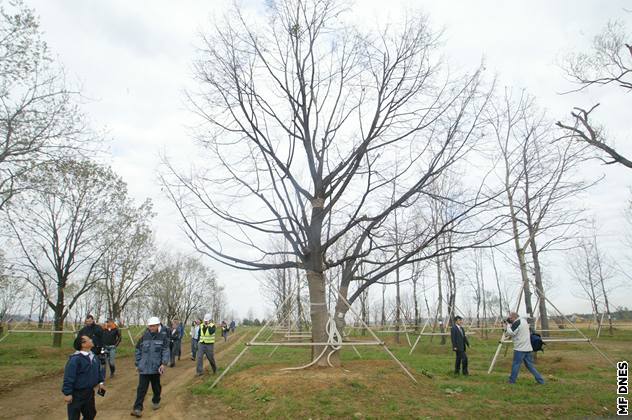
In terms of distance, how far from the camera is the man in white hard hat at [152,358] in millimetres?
8508

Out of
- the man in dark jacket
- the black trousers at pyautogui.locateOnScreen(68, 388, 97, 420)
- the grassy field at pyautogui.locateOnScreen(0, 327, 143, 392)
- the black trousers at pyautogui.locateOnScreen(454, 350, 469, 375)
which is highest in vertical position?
the man in dark jacket

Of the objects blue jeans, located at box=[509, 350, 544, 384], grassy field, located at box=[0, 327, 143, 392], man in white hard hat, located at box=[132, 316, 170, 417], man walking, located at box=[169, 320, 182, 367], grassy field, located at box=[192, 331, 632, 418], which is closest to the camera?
grassy field, located at box=[192, 331, 632, 418]

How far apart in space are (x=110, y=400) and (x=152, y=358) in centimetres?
237

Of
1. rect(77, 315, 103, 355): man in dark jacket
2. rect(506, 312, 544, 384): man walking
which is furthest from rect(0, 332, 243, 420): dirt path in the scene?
rect(506, 312, 544, 384): man walking

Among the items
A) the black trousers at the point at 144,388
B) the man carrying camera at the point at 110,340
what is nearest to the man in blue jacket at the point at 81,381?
the black trousers at the point at 144,388

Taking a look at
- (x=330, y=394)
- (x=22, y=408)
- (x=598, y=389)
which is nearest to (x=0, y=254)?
(x=22, y=408)

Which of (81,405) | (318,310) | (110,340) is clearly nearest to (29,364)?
(110,340)

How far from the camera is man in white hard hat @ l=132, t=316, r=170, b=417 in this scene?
8508 millimetres

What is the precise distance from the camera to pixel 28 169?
472 inches

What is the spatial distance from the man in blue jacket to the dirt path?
2.13m

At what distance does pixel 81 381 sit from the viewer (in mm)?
6227

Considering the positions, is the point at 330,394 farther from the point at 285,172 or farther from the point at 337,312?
the point at 285,172

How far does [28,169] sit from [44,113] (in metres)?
1.75

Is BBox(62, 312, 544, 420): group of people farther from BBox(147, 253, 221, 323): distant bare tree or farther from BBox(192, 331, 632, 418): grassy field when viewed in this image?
BBox(147, 253, 221, 323): distant bare tree
